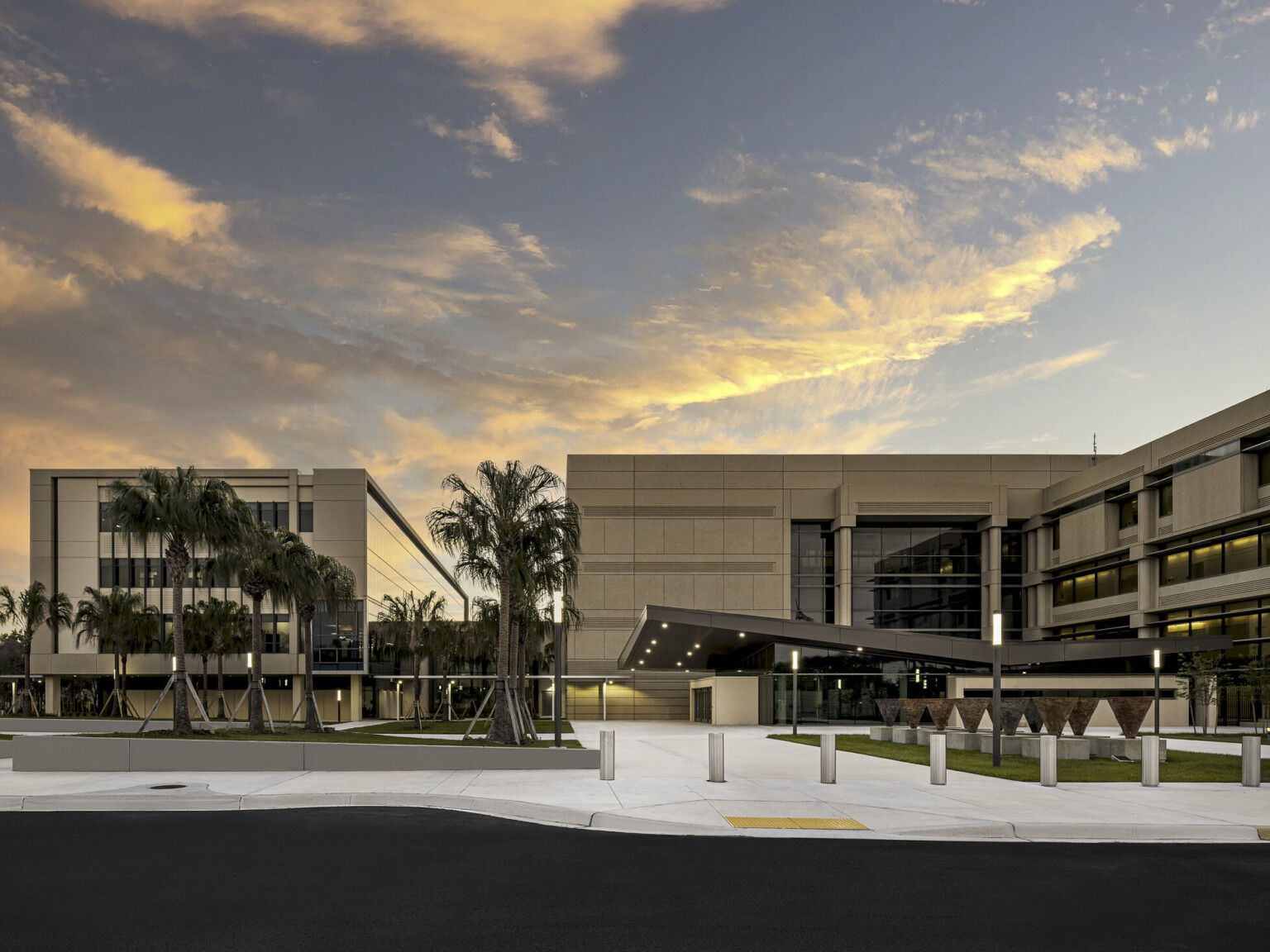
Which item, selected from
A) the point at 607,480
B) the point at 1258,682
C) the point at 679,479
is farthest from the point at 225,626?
the point at 1258,682

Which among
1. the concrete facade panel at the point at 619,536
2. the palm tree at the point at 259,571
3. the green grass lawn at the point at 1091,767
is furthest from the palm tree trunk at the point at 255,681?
the concrete facade panel at the point at 619,536

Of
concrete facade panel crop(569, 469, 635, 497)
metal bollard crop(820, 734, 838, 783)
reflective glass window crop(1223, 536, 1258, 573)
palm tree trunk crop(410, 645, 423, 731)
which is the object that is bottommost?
palm tree trunk crop(410, 645, 423, 731)

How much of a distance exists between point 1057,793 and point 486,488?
55.7 ft

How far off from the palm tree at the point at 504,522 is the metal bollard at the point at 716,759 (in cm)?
1005

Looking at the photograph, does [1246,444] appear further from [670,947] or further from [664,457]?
[670,947]

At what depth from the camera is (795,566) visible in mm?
76438

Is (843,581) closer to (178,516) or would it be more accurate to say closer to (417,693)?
(417,693)

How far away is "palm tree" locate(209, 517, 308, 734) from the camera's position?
3694 cm

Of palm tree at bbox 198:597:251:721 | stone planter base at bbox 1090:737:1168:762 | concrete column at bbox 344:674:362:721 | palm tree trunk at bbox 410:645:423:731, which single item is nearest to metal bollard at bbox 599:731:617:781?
stone planter base at bbox 1090:737:1168:762

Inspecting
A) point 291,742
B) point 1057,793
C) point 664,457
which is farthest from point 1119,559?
point 291,742

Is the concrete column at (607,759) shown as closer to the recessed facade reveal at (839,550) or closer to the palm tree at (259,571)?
the palm tree at (259,571)

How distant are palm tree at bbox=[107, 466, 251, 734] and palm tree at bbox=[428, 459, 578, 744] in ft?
26.5

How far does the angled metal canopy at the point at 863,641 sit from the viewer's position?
145ft

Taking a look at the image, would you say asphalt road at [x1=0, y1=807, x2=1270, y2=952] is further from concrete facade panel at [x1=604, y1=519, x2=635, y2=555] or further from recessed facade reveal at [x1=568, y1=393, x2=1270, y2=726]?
concrete facade panel at [x1=604, y1=519, x2=635, y2=555]
